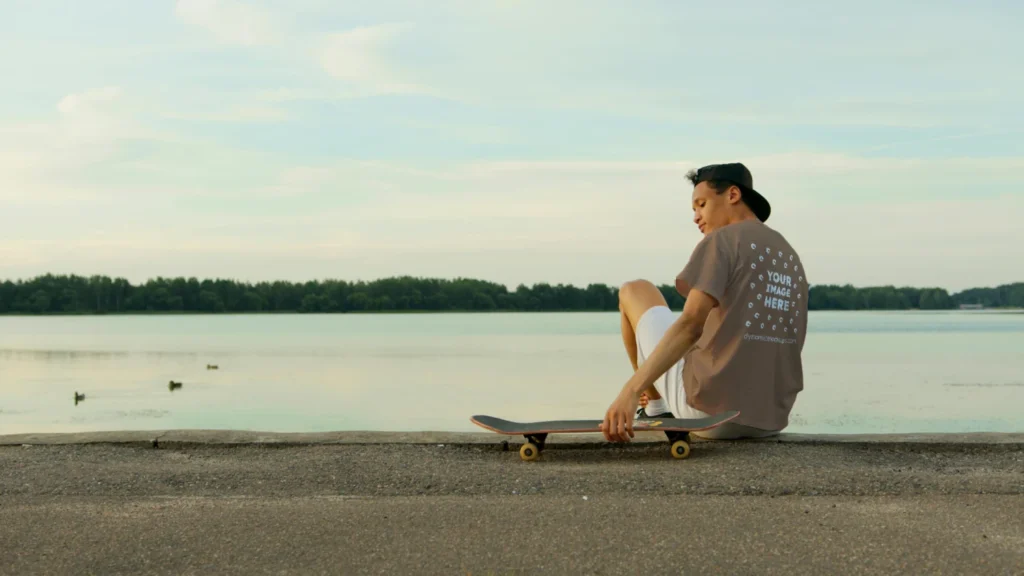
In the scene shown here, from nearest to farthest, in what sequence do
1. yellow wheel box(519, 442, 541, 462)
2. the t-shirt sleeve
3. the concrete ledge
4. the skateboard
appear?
1. the t-shirt sleeve
2. the skateboard
3. yellow wheel box(519, 442, 541, 462)
4. the concrete ledge

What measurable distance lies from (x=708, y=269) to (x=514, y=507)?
1.73m

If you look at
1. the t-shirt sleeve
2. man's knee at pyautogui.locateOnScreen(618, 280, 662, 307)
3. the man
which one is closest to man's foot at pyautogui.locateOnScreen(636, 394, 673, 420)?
the man

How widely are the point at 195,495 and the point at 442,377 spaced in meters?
16.3

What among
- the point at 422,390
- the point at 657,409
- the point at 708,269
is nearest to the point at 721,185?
the point at 708,269

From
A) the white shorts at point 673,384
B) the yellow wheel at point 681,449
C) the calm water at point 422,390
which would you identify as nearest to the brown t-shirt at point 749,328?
the white shorts at point 673,384

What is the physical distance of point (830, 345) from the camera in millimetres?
35656

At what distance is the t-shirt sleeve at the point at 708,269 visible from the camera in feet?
16.3

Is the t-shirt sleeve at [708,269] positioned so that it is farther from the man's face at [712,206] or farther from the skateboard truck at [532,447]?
the skateboard truck at [532,447]

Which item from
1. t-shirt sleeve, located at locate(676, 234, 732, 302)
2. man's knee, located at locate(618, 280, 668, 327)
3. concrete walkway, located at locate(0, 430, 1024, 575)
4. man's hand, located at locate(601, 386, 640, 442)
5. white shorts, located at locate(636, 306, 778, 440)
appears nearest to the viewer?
concrete walkway, located at locate(0, 430, 1024, 575)

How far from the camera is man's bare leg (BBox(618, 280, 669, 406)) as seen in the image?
597 centimetres

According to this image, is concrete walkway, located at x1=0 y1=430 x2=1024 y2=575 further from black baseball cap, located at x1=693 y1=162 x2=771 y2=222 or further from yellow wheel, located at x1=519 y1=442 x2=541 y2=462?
black baseball cap, located at x1=693 y1=162 x2=771 y2=222

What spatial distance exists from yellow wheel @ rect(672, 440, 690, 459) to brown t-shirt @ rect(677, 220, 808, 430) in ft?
1.09

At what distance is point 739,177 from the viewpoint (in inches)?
221

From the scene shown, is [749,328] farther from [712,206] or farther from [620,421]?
[620,421]
